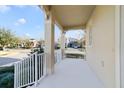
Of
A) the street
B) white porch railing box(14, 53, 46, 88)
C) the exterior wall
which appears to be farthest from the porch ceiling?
the street

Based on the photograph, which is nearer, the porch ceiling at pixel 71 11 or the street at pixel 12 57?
the porch ceiling at pixel 71 11

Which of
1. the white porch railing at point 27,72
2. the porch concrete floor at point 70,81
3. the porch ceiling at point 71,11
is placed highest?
the porch ceiling at point 71,11

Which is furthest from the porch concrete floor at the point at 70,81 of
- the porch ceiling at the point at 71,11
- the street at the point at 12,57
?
the street at the point at 12,57

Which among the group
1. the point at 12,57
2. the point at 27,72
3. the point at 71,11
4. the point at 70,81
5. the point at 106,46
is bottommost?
the point at 70,81

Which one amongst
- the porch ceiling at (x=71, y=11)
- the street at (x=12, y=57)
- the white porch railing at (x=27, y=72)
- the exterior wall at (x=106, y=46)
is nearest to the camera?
the exterior wall at (x=106, y=46)

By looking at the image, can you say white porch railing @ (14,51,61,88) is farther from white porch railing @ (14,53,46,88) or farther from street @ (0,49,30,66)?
A: street @ (0,49,30,66)

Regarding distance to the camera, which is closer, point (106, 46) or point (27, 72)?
point (106, 46)

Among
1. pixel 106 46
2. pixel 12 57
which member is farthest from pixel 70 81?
pixel 12 57

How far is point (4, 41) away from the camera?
7.92m

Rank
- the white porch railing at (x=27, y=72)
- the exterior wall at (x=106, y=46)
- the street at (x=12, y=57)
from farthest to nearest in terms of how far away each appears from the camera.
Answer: the street at (x=12, y=57) < the white porch railing at (x=27, y=72) < the exterior wall at (x=106, y=46)

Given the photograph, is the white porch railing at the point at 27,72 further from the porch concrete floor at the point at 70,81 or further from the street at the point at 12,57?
the street at the point at 12,57

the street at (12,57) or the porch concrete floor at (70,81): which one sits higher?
the street at (12,57)

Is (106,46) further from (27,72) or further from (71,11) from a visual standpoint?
(71,11)

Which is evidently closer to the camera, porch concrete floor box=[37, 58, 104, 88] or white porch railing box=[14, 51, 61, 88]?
porch concrete floor box=[37, 58, 104, 88]
